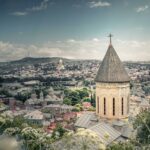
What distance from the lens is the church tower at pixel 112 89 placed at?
23.6 metres

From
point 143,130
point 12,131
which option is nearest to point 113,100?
point 143,130

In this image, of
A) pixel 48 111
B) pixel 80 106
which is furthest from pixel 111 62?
pixel 48 111

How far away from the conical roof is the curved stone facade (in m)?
0.37

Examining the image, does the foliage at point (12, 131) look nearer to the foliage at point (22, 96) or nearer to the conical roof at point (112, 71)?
the conical roof at point (112, 71)

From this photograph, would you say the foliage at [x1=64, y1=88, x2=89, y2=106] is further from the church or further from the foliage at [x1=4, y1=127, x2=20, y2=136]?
the church

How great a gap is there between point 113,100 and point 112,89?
811 mm

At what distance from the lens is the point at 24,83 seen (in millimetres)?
116062

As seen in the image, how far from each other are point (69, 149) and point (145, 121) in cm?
906

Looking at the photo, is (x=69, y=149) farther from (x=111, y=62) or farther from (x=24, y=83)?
(x=24, y=83)

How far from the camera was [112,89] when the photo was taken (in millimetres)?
23641

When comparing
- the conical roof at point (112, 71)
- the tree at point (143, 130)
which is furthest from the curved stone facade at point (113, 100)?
the tree at point (143, 130)

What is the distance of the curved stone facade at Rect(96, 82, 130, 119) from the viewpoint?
2362 cm

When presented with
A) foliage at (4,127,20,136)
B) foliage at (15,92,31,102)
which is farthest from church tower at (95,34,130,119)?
foliage at (15,92,31,102)

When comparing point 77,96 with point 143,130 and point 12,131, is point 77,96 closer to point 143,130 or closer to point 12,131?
point 12,131
